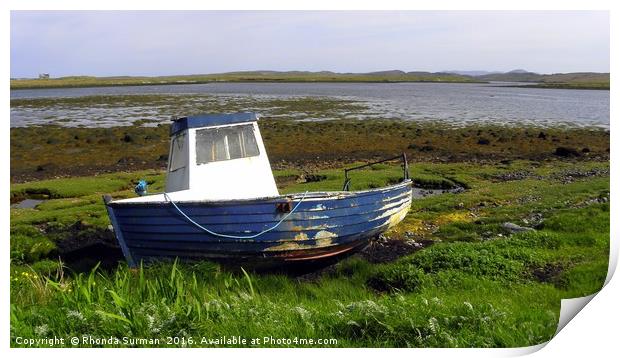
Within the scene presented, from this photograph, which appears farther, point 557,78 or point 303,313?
point 557,78

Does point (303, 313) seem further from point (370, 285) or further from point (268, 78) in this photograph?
point (268, 78)

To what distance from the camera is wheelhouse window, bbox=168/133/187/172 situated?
277 inches

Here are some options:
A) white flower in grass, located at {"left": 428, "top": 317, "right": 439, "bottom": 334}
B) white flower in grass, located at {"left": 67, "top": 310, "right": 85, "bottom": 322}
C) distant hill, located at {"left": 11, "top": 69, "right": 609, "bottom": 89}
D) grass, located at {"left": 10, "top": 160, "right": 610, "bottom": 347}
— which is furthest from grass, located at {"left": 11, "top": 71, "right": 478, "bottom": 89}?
white flower in grass, located at {"left": 428, "top": 317, "right": 439, "bottom": 334}

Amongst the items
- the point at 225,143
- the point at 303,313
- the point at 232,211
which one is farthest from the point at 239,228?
the point at 303,313

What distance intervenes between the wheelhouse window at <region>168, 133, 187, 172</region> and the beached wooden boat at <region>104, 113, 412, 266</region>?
0.04 feet

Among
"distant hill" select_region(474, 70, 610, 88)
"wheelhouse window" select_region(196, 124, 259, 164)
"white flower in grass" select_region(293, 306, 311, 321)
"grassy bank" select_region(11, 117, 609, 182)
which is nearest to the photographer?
"white flower in grass" select_region(293, 306, 311, 321)

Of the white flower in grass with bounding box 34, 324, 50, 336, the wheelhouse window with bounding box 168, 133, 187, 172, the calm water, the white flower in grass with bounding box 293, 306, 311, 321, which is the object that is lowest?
the white flower in grass with bounding box 34, 324, 50, 336

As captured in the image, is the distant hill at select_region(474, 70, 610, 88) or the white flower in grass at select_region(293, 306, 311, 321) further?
the distant hill at select_region(474, 70, 610, 88)

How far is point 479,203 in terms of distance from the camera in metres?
8.34

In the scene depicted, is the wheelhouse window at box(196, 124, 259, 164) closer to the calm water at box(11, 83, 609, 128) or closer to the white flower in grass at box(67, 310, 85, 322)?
the calm water at box(11, 83, 609, 128)

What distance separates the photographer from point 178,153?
7.23 m

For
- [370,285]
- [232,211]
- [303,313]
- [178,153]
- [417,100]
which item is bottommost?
[370,285]

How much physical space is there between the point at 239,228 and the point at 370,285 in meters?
1.52
